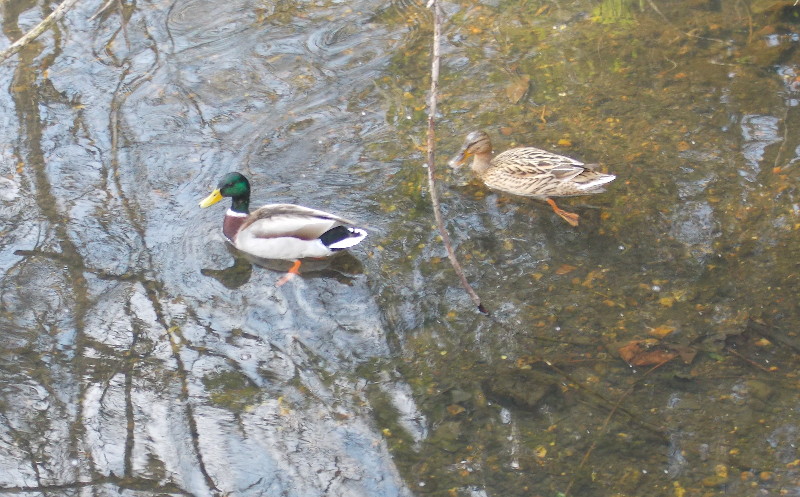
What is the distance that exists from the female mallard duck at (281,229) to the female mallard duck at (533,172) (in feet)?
4.14

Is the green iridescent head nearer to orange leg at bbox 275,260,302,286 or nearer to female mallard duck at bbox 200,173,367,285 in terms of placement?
female mallard duck at bbox 200,173,367,285

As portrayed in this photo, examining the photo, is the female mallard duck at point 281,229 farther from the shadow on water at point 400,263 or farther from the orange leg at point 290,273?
the shadow on water at point 400,263

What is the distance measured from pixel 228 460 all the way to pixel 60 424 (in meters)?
1.04

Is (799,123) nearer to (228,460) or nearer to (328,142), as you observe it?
(328,142)

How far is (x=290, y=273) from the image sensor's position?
610 centimetres

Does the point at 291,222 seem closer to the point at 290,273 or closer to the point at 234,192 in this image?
the point at 290,273

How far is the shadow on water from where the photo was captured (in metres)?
4.58

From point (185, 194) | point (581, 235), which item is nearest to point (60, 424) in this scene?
point (185, 194)

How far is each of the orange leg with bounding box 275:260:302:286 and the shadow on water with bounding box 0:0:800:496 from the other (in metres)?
0.08

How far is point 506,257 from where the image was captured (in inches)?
233

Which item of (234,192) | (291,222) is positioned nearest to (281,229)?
(291,222)

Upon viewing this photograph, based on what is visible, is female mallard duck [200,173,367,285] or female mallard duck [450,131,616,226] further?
female mallard duck [450,131,616,226]

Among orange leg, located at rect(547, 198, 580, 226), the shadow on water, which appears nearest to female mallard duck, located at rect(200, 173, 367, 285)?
the shadow on water

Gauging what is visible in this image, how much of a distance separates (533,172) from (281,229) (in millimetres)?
1946
